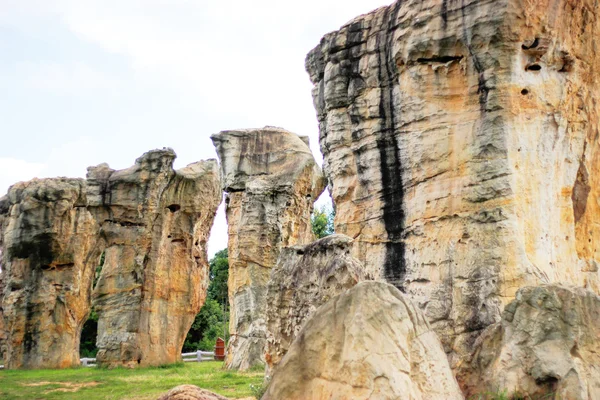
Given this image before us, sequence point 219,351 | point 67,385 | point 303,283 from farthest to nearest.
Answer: point 219,351, point 67,385, point 303,283

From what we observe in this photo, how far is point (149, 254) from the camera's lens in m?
23.7

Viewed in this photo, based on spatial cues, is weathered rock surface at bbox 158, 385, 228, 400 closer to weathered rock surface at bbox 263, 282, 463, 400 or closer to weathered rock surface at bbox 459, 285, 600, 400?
weathered rock surface at bbox 263, 282, 463, 400

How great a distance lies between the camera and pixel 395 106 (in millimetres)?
14555

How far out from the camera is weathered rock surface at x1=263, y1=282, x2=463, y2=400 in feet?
22.6

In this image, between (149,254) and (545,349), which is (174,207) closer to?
(149,254)

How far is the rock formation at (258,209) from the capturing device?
847 inches

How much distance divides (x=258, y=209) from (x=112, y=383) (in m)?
7.06

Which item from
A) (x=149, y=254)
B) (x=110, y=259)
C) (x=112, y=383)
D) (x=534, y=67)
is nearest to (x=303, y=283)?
(x=534, y=67)

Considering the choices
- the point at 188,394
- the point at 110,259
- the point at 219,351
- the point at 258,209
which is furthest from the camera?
the point at 219,351

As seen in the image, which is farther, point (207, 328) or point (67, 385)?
point (207, 328)

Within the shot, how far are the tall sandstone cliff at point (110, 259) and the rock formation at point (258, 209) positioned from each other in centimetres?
149

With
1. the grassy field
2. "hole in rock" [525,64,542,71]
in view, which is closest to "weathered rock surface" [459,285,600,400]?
the grassy field

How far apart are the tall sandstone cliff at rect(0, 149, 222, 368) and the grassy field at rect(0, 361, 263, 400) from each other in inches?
88.9

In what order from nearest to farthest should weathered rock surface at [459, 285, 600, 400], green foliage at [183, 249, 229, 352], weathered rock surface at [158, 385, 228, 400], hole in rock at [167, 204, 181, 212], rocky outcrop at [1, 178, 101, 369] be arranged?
weathered rock surface at [459, 285, 600, 400] → weathered rock surface at [158, 385, 228, 400] → rocky outcrop at [1, 178, 101, 369] → hole in rock at [167, 204, 181, 212] → green foliage at [183, 249, 229, 352]
